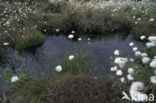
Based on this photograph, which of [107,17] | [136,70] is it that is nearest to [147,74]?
[136,70]

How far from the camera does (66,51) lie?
4.87m

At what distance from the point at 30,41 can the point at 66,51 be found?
1.50 metres

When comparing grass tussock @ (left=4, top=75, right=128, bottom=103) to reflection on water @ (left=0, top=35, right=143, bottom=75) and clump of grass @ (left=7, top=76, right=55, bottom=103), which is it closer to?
clump of grass @ (left=7, top=76, right=55, bottom=103)

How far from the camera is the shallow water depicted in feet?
14.1

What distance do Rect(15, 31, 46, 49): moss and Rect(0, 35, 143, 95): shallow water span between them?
0.20 meters

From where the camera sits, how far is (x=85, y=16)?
22.6 ft

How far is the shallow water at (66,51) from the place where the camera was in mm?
4285

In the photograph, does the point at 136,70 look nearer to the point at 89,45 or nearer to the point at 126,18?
the point at 89,45

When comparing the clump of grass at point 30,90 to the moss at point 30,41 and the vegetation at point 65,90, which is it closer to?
the vegetation at point 65,90

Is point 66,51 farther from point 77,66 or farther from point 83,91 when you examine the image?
point 83,91

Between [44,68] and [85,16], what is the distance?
365 cm

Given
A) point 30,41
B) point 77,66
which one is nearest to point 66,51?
point 77,66

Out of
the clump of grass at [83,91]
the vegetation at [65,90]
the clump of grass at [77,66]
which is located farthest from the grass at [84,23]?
the clump of grass at [83,91]

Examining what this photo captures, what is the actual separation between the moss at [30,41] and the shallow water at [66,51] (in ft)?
0.64
